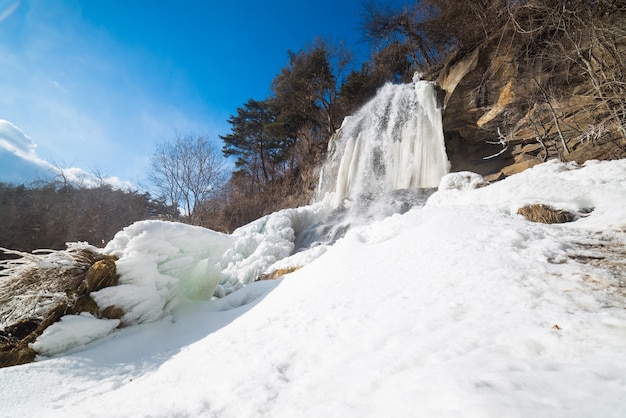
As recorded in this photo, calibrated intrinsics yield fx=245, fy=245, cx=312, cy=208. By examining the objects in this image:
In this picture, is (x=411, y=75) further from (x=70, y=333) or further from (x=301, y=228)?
(x=70, y=333)

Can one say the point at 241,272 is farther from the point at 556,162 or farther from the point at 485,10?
the point at 485,10

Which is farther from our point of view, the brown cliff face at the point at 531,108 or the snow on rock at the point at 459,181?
the snow on rock at the point at 459,181

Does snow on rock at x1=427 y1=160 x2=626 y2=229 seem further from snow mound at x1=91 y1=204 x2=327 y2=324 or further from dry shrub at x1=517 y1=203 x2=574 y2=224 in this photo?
snow mound at x1=91 y1=204 x2=327 y2=324

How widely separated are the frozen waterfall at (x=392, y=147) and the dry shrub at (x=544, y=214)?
17.7 ft


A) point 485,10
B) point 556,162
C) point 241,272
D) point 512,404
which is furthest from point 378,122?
point 512,404

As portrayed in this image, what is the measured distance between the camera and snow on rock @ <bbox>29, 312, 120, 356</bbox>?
7.41ft

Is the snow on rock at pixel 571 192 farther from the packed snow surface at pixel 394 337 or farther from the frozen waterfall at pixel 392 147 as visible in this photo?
the frozen waterfall at pixel 392 147

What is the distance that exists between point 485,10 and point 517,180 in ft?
22.3

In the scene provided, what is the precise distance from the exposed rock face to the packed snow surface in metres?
3.14

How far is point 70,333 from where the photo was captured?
236 centimetres

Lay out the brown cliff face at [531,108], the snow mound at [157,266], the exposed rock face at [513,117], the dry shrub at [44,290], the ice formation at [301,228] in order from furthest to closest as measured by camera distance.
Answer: the exposed rock face at [513,117]
the brown cliff face at [531,108]
the ice formation at [301,228]
the snow mound at [157,266]
the dry shrub at [44,290]

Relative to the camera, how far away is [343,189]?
1119cm

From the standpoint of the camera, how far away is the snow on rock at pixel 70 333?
7.41 ft

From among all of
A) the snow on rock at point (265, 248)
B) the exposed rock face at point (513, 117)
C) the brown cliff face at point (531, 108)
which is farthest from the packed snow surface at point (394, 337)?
the exposed rock face at point (513, 117)
